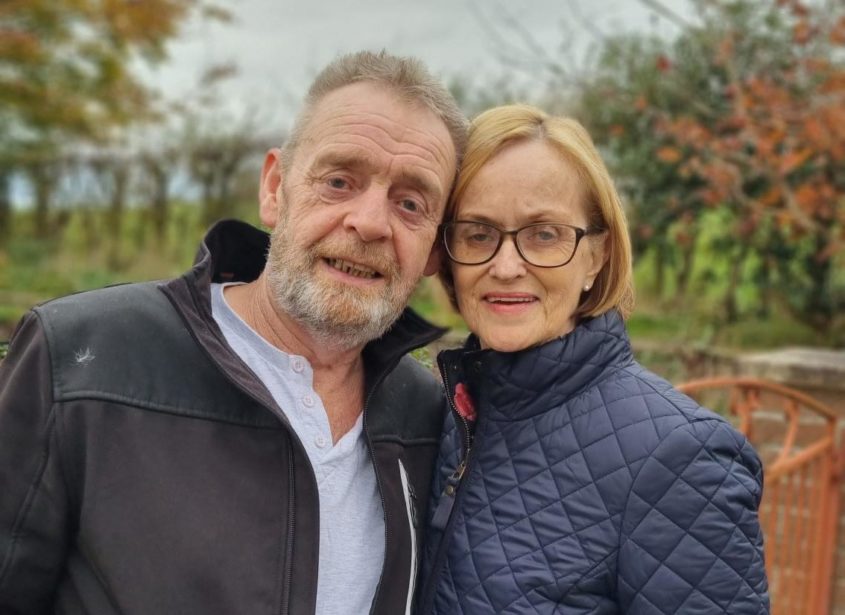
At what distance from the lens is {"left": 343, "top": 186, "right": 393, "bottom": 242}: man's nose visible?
6.61 feet

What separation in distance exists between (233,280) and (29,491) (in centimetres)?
87

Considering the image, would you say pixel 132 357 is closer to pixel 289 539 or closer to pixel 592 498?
pixel 289 539

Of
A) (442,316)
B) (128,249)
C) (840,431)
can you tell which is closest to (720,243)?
(442,316)

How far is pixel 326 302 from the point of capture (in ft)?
6.61

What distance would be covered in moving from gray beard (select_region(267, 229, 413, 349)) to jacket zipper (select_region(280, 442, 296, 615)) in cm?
33

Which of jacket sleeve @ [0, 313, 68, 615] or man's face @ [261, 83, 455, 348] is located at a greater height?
man's face @ [261, 83, 455, 348]

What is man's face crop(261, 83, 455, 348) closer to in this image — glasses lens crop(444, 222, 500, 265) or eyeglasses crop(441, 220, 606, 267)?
glasses lens crop(444, 222, 500, 265)

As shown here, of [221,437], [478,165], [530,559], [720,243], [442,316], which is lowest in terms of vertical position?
[442,316]

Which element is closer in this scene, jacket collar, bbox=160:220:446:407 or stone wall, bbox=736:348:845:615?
jacket collar, bbox=160:220:446:407

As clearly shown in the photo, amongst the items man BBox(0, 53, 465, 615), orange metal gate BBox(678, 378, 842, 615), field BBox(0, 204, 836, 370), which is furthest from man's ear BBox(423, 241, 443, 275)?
field BBox(0, 204, 836, 370)

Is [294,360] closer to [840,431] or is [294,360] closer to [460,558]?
[460,558]

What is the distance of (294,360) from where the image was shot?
2.05 m

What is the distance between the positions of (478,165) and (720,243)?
9.51m

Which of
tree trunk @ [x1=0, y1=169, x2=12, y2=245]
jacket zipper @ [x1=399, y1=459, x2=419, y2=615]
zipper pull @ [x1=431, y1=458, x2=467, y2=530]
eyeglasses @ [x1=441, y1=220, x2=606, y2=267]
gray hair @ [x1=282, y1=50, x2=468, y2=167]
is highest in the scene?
gray hair @ [x1=282, y1=50, x2=468, y2=167]
